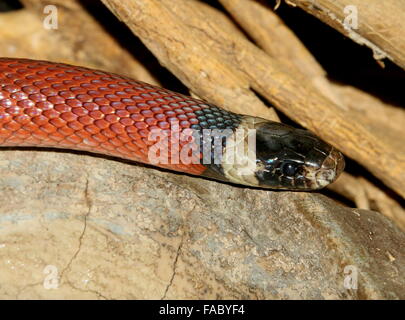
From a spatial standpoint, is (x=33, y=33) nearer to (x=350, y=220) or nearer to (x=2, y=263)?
(x=2, y=263)

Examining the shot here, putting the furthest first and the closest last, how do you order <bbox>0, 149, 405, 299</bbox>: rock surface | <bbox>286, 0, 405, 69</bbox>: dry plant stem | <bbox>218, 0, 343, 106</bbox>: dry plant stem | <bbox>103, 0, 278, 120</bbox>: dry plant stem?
<bbox>218, 0, 343, 106</bbox>: dry plant stem
<bbox>103, 0, 278, 120</bbox>: dry plant stem
<bbox>286, 0, 405, 69</bbox>: dry plant stem
<bbox>0, 149, 405, 299</bbox>: rock surface

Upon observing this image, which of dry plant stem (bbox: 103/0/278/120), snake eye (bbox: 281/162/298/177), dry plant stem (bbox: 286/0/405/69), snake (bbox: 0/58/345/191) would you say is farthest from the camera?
dry plant stem (bbox: 103/0/278/120)

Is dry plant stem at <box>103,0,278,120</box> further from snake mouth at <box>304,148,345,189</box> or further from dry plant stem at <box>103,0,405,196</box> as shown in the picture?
snake mouth at <box>304,148,345,189</box>

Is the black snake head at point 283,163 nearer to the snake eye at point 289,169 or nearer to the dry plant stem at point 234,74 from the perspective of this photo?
the snake eye at point 289,169

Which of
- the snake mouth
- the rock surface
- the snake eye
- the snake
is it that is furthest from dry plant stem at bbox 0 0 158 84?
the snake mouth

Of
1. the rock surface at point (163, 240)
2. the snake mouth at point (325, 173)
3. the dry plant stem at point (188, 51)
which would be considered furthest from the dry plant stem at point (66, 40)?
the snake mouth at point (325, 173)

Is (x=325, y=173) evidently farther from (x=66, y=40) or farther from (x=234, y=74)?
(x=66, y=40)
